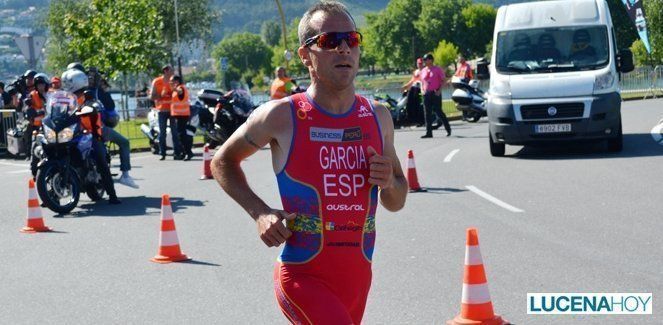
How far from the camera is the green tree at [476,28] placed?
182 m

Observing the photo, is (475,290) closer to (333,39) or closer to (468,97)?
(333,39)

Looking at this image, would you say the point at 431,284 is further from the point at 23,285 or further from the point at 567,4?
the point at 567,4

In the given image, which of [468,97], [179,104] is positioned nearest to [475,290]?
[179,104]

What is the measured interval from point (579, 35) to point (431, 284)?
12360 mm

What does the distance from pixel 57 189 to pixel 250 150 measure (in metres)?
10.1

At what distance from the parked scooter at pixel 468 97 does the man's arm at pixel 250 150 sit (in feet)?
94.5

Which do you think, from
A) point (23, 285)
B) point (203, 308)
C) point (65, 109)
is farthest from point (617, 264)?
point (65, 109)

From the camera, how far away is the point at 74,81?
1497cm

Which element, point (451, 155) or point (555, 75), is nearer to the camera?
point (555, 75)

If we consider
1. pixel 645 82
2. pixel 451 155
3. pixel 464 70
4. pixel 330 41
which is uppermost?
pixel 330 41

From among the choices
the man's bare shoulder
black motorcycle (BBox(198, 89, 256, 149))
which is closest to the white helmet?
black motorcycle (BBox(198, 89, 256, 149))

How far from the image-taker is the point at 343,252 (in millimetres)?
4344

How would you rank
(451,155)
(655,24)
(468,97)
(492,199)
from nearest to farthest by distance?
(492,199) → (451,155) → (468,97) → (655,24)

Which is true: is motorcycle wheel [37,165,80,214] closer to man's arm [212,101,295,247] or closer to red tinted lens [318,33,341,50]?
man's arm [212,101,295,247]
